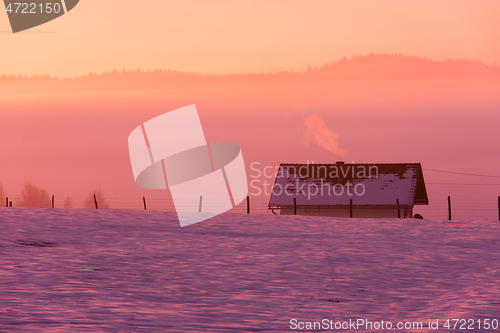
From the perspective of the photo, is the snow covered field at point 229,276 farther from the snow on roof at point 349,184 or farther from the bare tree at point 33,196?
the bare tree at point 33,196

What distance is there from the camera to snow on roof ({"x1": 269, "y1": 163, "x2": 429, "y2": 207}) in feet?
144

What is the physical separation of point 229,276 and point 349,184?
35.1 meters

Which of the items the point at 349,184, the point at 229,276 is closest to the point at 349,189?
the point at 349,184

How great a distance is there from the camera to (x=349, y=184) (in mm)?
46000

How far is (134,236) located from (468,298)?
36.3 feet

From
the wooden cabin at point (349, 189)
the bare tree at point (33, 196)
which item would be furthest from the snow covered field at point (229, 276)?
the bare tree at point (33, 196)

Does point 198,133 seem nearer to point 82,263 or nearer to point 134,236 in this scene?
point 134,236

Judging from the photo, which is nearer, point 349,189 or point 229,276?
point 229,276

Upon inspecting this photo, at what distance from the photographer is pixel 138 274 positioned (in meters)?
11.8

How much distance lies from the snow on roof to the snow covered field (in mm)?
21845

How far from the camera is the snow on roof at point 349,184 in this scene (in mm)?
43938

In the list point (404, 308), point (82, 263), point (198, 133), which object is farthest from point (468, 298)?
point (198, 133)

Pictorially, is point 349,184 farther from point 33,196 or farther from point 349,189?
point 33,196

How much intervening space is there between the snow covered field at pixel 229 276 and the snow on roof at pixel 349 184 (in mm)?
21845
